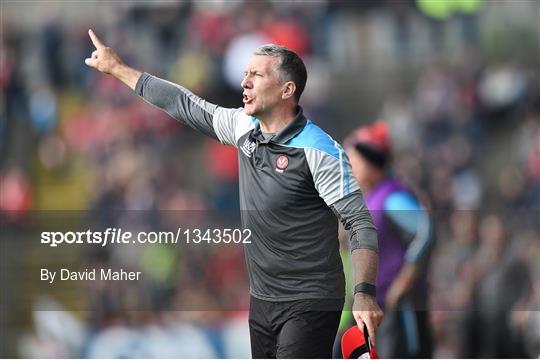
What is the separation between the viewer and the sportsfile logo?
4.56 meters

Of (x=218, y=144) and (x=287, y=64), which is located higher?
(x=218, y=144)

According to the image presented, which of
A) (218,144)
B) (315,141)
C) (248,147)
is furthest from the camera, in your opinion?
(218,144)

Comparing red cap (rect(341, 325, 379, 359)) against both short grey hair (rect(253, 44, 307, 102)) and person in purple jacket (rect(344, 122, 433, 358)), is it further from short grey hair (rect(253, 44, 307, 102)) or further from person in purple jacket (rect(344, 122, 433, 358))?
person in purple jacket (rect(344, 122, 433, 358))

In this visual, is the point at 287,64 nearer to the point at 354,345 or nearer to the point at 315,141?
the point at 315,141

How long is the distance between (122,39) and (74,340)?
183 inches

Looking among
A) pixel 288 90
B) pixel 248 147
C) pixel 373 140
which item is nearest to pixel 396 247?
pixel 373 140

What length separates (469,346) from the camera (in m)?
9.41

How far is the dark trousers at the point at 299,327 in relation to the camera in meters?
4.42

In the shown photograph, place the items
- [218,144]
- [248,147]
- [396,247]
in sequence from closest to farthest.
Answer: [248,147] → [396,247] → [218,144]

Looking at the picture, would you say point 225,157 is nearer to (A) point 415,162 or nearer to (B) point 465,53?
(A) point 415,162

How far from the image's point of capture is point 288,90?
176 inches

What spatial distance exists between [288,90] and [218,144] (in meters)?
8.33

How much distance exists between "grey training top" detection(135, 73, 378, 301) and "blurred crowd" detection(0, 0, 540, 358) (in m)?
4.98

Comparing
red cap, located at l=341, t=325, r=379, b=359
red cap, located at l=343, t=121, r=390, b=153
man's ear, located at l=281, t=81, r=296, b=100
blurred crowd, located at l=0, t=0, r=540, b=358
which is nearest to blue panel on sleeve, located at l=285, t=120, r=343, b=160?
man's ear, located at l=281, t=81, r=296, b=100
